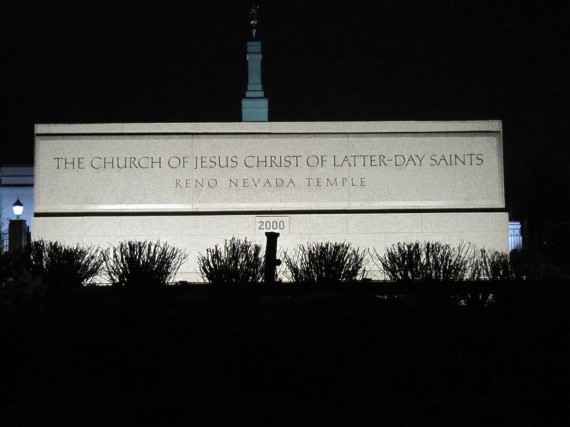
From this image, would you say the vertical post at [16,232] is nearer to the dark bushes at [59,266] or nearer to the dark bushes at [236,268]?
the dark bushes at [59,266]

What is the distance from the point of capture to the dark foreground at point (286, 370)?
6.28 m

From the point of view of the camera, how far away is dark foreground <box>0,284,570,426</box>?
6281 millimetres

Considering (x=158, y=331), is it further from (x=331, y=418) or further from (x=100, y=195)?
(x=100, y=195)

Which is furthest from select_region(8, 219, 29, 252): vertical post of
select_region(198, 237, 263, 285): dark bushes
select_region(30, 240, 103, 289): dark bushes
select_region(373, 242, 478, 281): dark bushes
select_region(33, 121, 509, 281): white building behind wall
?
select_region(373, 242, 478, 281): dark bushes

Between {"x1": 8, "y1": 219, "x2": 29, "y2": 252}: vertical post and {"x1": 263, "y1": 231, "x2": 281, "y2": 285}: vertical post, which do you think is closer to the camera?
{"x1": 263, "y1": 231, "x2": 281, "y2": 285}: vertical post

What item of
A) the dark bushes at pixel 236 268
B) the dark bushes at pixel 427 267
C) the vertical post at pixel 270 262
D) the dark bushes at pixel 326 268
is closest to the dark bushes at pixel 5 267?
the dark bushes at pixel 236 268

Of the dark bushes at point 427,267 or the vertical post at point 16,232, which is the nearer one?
the dark bushes at point 427,267

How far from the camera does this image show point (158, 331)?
322 inches

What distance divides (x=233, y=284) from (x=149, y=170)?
7.52 metres

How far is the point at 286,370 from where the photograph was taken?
22.1 feet

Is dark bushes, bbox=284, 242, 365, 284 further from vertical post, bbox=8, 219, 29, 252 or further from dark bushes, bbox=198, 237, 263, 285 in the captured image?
vertical post, bbox=8, 219, 29, 252

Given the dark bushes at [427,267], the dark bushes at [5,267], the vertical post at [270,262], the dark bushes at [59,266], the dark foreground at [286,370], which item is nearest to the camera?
the dark foreground at [286,370]

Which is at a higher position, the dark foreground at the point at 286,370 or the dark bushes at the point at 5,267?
the dark bushes at the point at 5,267

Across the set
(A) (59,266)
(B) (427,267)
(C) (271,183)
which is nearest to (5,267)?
(A) (59,266)
